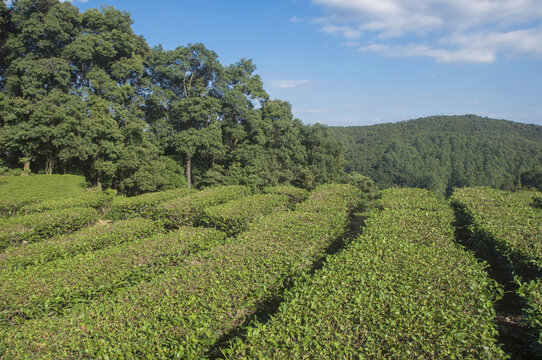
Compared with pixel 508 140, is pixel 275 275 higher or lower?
lower

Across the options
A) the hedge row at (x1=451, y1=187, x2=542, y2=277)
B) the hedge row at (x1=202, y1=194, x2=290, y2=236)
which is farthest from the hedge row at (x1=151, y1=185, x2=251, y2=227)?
the hedge row at (x1=451, y1=187, x2=542, y2=277)

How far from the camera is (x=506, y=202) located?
838 centimetres

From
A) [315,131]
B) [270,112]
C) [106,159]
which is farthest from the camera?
[315,131]

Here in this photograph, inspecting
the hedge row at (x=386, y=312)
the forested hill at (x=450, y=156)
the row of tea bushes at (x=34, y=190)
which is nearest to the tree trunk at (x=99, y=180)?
the row of tea bushes at (x=34, y=190)

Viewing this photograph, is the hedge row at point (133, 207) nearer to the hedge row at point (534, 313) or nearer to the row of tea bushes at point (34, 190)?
the row of tea bushes at point (34, 190)

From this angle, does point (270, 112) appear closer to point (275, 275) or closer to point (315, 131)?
point (315, 131)

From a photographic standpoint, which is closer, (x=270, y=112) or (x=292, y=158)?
(x=270, y=112)

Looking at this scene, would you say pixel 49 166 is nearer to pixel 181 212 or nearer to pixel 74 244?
pixel 181 212

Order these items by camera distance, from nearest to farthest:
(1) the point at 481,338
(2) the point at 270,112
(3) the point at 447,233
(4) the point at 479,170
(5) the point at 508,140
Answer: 1. (1) the point at 481,338
2. (3) the point at 447,233
3. (2) the point at 270,112
4. (4) the point at 479,170
5. (5) the point at 508,140

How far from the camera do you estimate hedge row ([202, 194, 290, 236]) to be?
28.3 feet

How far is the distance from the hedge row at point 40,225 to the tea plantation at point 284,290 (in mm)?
44

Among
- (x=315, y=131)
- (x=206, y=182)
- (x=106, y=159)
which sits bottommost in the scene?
(x=206, y=182)

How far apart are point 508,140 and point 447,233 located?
255 feet

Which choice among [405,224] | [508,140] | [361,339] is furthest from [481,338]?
[508,140]
